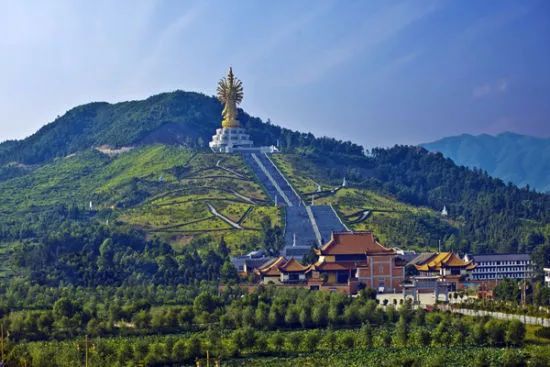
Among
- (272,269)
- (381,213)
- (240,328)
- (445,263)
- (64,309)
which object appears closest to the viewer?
(240,328)

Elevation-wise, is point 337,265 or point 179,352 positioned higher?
point 337,265

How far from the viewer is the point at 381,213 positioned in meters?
88.8

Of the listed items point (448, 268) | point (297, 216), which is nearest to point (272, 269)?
point (448, 268)

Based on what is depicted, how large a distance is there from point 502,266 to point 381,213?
535 inches

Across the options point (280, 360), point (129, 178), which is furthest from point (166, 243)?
point (280, 360)

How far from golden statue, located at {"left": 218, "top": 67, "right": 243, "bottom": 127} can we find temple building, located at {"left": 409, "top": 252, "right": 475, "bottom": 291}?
34680mm

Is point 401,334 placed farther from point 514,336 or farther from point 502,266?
point 502,266

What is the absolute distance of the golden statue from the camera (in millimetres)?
102125

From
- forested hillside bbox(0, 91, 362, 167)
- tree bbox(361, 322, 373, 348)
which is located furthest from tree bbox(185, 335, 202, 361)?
forested hillside bbox(0, 91, 362, 167)

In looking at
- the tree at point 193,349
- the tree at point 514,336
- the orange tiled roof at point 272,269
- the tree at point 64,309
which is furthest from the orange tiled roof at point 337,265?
the tree at point 193,349

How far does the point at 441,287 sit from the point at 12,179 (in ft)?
200

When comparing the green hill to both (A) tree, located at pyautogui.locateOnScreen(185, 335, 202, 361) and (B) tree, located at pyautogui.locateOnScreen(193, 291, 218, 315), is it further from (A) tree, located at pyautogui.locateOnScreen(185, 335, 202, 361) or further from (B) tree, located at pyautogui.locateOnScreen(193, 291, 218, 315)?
(A) tree, located at pyautogui.locateOnScreen(185, 335, 202, 361)

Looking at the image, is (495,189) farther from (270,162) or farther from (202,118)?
(202,118)

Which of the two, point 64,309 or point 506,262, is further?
point 506,262
